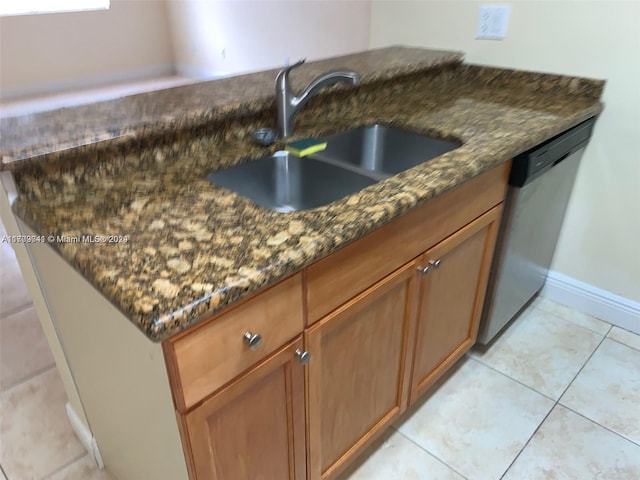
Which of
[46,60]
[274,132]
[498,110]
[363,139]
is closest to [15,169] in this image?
[274,132]

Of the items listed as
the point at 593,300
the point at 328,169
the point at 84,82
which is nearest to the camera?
the point at 328,169

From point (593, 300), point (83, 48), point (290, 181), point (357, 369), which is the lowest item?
point (593, 300)

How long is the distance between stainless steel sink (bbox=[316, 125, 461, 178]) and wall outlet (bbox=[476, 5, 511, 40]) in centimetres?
70

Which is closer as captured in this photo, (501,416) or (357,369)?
(357,369)

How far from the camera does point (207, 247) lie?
914 millimetres

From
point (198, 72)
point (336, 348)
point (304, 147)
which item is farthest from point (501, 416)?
point (198, 72)

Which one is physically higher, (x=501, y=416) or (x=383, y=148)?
(x=383, y=148)

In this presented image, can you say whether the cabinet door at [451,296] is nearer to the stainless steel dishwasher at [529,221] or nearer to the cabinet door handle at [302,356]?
the stainless steel dishwasher at [529,221]

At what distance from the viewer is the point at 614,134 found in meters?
1.84

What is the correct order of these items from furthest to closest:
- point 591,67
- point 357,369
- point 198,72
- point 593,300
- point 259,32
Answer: point 198,72 < point 259,32 < point 593,300 < point 591,67 < point 357,369

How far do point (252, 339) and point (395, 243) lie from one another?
453mm

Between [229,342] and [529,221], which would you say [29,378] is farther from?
[529,221]

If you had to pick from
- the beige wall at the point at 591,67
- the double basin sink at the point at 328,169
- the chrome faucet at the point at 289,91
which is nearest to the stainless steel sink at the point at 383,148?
the double basin sink at the point at 328,169

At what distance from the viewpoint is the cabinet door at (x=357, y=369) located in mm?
1139
